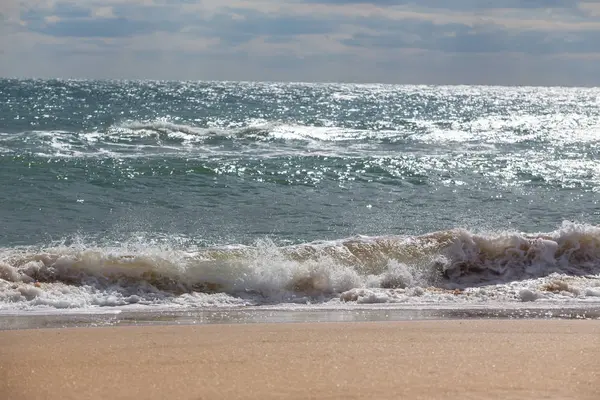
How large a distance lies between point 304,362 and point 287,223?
7877 mm

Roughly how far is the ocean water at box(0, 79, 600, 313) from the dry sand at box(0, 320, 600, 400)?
1.85 meters

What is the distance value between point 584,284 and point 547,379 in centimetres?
517

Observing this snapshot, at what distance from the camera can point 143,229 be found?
42.1 feet

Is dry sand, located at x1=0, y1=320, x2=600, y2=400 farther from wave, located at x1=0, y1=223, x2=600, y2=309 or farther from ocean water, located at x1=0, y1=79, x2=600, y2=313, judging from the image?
wave, located at x1=0, y1=223, x2=600, y2=309

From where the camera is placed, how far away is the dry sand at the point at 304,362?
5.23 m

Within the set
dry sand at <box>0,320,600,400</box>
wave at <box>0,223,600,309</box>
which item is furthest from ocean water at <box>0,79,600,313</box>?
dry sand at <box>0,320,600,400</box>

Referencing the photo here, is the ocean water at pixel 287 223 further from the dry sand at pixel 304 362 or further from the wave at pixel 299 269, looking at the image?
the dry sand at pixel 304 362

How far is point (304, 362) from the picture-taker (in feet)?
19.4

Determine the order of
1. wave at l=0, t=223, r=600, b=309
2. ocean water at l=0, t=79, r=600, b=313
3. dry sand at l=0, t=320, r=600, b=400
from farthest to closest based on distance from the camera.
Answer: ocean water at l=0, t=79, r=600, b=313
wave at l=0, t=223, r=600, b=309
dry sand at l=0, t=320, r=600, b=400

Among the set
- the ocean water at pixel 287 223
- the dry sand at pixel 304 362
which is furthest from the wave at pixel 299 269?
the dry sand at pixel 304 362

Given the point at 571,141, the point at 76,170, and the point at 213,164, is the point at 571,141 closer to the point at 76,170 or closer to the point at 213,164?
the point at 213,164

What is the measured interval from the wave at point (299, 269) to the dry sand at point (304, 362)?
85.4 inches

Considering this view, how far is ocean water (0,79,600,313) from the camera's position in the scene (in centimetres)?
962

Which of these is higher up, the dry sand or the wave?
the dry sand
